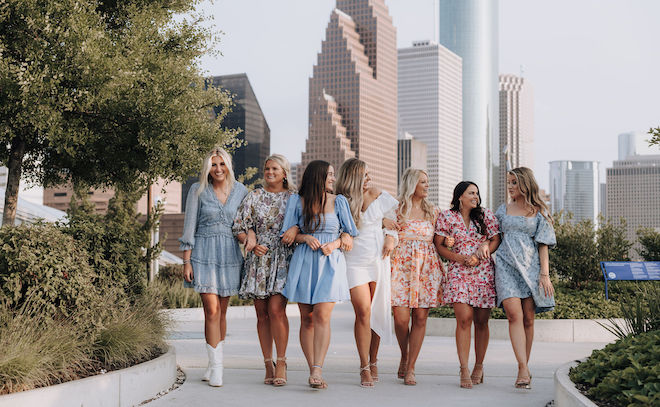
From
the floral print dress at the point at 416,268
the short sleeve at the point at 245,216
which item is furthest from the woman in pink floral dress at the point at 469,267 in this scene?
the short sleeve at the point at 245,216

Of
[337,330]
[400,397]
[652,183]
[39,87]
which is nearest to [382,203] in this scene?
[400,397]

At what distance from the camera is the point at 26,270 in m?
5.57

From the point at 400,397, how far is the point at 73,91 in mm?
4773

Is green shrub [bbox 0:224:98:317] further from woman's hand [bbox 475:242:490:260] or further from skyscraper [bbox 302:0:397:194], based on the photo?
skyscraper [bbox 302:0:397:194]

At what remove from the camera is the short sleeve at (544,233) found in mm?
6781

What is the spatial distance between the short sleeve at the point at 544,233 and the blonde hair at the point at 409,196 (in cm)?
104

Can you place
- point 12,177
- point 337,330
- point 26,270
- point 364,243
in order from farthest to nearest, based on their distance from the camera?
point 337,330, point 12,177, point 364,243, point 26,270

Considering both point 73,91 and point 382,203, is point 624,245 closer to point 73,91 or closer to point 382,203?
point 382,203

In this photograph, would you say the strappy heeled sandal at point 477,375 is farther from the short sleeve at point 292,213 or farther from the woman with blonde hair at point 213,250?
the woman with blonde hair at point 213,250

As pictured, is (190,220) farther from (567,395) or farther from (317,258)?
(567,395)

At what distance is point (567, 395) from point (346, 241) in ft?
7.87

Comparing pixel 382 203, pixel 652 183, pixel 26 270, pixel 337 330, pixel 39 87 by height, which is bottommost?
pixel 337 330

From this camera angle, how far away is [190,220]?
661 cm

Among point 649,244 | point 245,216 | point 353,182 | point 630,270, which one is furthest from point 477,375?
point 649,244
